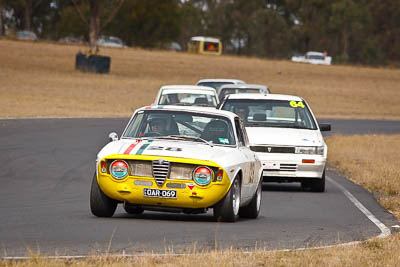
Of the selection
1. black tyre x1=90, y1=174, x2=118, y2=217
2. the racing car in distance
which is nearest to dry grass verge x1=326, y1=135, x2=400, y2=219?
the racing car in distance

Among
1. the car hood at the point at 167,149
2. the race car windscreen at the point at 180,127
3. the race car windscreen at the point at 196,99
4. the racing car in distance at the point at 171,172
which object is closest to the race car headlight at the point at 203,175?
the racing car in distance at the point at 171,172

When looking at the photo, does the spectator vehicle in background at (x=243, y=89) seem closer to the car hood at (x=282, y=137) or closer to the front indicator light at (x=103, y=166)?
the car hood at (x=282, y=137)

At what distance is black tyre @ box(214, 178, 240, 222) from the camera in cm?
1084

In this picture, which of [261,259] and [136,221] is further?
[136,221]

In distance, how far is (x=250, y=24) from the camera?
117375 mm

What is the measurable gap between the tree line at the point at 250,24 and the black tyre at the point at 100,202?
309 ft

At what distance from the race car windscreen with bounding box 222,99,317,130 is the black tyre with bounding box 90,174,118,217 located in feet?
20.8

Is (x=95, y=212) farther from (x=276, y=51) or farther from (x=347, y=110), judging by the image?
(x=276, y=51)

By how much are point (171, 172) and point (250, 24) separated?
108 meters

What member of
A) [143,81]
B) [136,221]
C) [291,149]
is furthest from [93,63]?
[136,221]

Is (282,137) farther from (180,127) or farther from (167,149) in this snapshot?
(167,149)

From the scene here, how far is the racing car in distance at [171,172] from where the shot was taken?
1055 cm

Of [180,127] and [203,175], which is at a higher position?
[180,127]

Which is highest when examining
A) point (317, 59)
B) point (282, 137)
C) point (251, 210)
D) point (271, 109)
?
point (271, 109)
